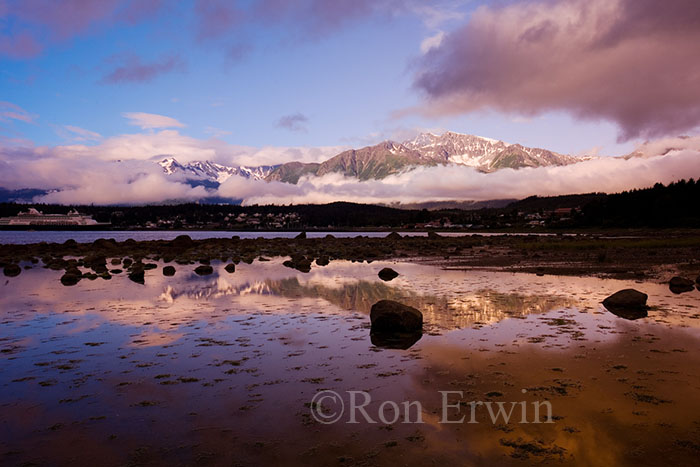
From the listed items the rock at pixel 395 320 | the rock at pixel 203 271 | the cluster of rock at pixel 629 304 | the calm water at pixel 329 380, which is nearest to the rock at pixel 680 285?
the calm water at pixel 329 380

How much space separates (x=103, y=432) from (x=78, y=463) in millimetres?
1015

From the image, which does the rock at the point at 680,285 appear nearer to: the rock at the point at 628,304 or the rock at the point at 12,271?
the rock at the point at 628,304

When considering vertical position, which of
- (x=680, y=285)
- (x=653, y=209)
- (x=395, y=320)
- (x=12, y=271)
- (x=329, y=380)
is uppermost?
(x=653, y=209)

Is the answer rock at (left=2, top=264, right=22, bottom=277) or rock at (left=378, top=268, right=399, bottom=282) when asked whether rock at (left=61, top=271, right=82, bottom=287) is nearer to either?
rock at (left=2, top=264, right=22, bottom=277)

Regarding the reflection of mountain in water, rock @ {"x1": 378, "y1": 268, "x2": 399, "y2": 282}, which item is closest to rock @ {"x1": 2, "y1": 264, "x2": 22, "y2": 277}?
the reflection of mountain in water

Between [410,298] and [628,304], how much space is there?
889 centimetres

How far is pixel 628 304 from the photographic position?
56.0ft

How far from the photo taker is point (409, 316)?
14.3 meters

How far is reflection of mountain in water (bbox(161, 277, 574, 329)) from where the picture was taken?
16812 mm

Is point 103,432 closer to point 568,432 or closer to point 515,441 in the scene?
point 515,441

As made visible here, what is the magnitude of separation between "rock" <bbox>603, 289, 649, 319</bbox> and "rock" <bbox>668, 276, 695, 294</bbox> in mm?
5718

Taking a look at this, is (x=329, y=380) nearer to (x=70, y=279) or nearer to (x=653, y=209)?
(x=70, y=279)

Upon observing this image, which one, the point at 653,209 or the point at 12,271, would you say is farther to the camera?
the point at 653,209

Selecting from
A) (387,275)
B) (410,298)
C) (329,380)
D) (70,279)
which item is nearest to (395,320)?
(329,380)
